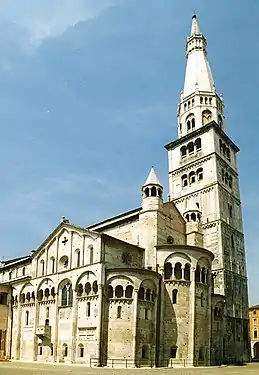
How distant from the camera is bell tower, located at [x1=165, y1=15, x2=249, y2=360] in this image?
5569cm

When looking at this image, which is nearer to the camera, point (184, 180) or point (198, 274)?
Answer: point (198, 274)

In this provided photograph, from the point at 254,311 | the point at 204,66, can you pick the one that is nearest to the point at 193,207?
the point at 204,66

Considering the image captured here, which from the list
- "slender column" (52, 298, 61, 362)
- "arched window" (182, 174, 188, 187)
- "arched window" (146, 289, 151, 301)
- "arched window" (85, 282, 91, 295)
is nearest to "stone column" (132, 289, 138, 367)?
"arched window" (146, 289, 151, 301)

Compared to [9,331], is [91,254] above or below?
above

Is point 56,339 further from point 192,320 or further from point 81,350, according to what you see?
point 192,320

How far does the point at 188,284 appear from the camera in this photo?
150 feet

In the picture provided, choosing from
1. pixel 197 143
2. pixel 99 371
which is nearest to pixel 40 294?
pixel 99 371

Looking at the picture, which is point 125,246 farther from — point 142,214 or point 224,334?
point 224,334

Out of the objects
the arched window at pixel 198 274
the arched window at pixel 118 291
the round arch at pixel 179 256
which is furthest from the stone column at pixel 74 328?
the arched window at pixel 198 274

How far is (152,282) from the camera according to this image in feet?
146

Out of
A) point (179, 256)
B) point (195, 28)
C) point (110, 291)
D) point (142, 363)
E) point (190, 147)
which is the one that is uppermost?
point (195, 28)

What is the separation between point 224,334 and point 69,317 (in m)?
19.4

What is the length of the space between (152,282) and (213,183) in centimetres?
2033

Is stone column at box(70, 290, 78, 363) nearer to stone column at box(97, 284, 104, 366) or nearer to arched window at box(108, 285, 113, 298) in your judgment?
stone column at box(97, 284, 104, 366)
